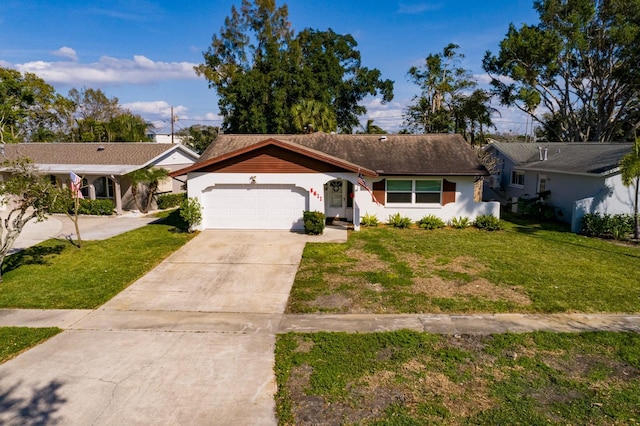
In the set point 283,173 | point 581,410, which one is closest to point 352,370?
point 581,410

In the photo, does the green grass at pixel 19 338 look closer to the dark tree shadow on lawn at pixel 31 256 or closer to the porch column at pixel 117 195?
the dark tree shadow on lawn at pixel 31 256

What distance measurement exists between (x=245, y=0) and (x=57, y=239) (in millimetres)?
33447

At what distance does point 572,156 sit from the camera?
72.4 feet

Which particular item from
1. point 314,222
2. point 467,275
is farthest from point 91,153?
point 467,275

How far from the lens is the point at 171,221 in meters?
20.6

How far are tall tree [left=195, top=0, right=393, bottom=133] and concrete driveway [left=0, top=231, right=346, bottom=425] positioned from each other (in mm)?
26901

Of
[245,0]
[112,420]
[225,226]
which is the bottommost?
[112,420]

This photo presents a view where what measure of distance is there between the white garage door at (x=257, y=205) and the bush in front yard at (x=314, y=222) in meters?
1.03

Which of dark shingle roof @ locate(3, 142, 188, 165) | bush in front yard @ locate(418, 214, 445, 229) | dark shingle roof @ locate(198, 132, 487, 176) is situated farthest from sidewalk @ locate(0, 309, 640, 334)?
dark shingle roof @ locate(3, 142, 188, 165)

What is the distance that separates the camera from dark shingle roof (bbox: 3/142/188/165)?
24750 millimetres

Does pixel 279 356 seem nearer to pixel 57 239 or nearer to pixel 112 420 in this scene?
pixel 112 420

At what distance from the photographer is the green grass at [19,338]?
7.40 metres

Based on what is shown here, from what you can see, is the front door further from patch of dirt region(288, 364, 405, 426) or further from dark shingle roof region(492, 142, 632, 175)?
patch of dirt region(288, 364, 405, 426)

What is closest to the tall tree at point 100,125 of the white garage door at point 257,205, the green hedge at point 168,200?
the green hedge at point 168,200
